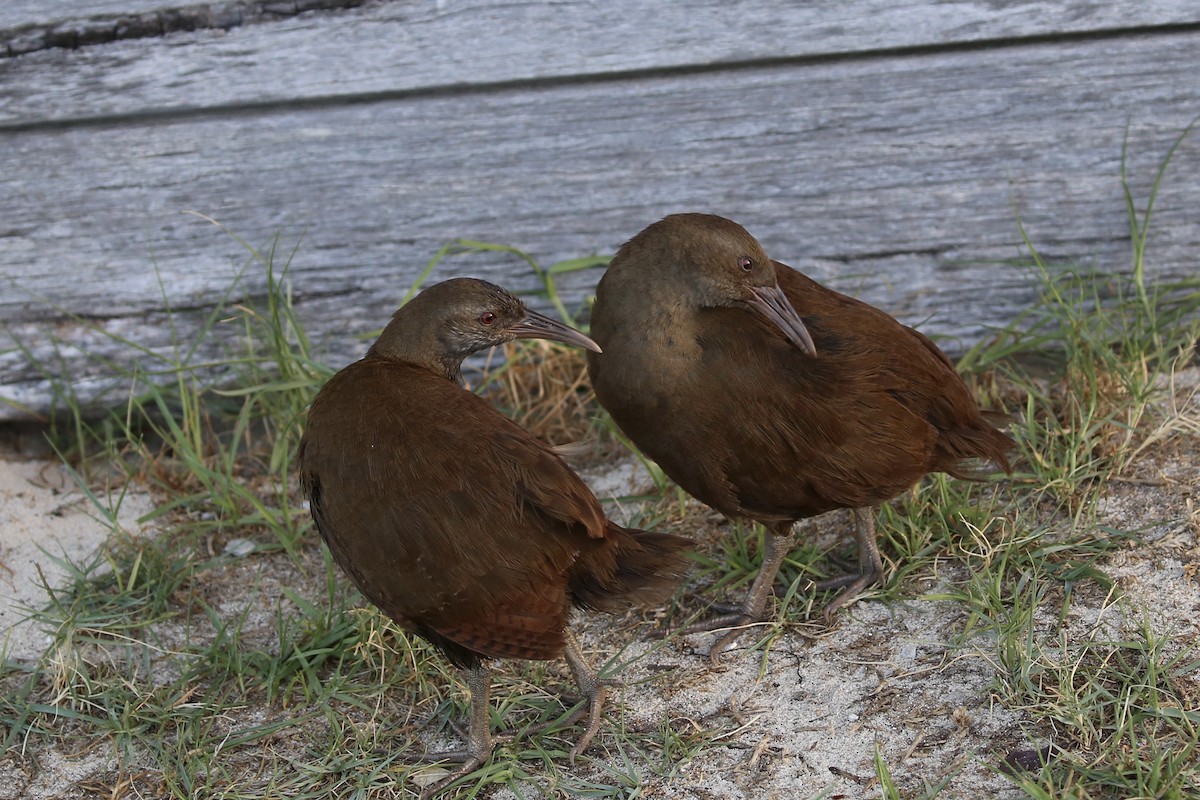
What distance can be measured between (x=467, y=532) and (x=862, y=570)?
1.17 meters

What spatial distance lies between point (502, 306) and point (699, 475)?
63 centimetres

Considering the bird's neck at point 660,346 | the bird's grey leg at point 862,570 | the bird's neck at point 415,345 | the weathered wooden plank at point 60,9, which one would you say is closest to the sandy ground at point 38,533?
the bird's neck at point 415,345

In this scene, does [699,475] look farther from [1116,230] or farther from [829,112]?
[1116,230]

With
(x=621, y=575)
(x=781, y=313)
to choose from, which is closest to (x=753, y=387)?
(x=781, y=313)

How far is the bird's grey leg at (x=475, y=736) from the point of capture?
8.82 ft

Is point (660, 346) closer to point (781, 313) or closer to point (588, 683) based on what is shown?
point (781, 313)

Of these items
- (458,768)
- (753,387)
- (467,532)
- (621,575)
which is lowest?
A: (458,768)

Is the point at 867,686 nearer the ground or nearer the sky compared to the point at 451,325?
nearer the ground

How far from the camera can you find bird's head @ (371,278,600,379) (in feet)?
9.82

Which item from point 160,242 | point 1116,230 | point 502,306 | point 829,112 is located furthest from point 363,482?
point 1116,230

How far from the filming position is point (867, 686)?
2.82 metres

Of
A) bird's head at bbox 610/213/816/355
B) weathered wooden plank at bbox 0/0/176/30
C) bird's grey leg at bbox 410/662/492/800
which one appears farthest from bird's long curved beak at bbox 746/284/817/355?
weathered wooden plank at bbox 0/0/176/30

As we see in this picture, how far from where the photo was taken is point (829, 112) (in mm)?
3910

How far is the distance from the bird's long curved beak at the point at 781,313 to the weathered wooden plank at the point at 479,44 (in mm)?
1167
